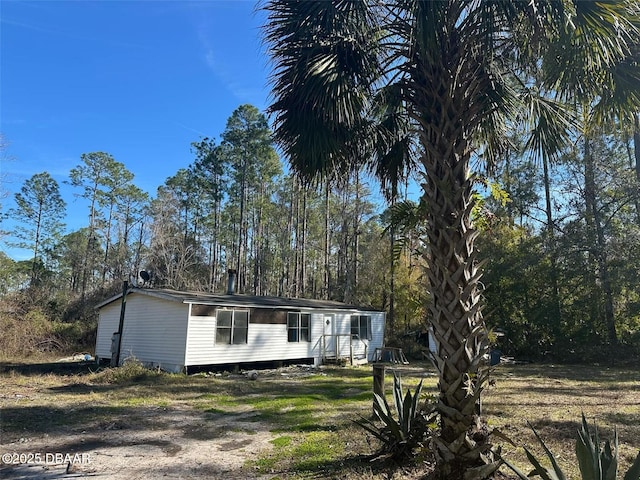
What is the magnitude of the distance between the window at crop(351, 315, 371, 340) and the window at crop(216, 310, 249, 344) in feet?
19.1

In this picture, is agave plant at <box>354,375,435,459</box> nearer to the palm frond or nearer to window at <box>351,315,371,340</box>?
the palm frond

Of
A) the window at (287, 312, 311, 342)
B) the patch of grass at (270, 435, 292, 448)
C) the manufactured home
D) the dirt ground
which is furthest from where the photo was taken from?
the window at (287, 312, 311, 342)

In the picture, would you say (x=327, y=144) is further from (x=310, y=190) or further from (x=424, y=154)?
(x=424, y=154)

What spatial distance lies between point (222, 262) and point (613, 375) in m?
33.8

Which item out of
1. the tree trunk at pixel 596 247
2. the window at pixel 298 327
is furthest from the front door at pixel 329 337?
the tree trunk at pixel 596 247

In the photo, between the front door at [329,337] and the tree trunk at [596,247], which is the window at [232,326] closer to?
the front door at [329,337]

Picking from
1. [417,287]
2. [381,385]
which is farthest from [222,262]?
[381,385]

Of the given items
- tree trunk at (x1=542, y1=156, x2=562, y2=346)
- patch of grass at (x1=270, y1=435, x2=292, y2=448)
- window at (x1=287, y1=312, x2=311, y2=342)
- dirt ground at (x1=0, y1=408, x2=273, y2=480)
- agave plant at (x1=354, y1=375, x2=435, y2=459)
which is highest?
tree trunk at (x1=542, y1=156, x2=562, y2=346)

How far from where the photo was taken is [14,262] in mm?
34438

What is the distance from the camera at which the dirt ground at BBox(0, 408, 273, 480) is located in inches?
183

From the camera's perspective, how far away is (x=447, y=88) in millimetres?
4098

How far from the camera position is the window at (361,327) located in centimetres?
1898

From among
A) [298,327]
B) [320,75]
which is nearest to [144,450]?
Answer: [320,75]

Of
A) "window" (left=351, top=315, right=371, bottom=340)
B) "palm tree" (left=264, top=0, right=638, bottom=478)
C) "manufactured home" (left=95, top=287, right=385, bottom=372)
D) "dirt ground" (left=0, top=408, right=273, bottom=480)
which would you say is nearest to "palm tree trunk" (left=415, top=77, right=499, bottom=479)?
"palm tree" (left=264, top=0, right=638, bottom=478)
